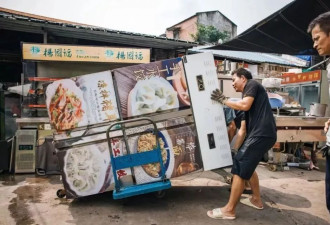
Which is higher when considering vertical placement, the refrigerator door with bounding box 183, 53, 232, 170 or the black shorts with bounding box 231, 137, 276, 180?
the refrigerator door with bounding box 183, 53, 232, 170

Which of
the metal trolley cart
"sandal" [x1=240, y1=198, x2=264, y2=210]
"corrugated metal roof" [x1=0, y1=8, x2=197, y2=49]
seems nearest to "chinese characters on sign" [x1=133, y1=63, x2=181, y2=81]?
the metal trolley cart

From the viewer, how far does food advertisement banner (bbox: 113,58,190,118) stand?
3926mm

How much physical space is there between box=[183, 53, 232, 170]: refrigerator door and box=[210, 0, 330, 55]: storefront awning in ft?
9.96

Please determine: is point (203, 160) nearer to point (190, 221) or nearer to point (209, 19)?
point (190, 221)

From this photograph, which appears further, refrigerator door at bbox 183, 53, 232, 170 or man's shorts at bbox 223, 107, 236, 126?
man's shorts at bbox 223, 107, 236, 126

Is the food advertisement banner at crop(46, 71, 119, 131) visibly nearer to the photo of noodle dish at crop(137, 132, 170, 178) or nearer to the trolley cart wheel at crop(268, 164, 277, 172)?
the photo of noodle dish at crop(137, 132, 170, 178)

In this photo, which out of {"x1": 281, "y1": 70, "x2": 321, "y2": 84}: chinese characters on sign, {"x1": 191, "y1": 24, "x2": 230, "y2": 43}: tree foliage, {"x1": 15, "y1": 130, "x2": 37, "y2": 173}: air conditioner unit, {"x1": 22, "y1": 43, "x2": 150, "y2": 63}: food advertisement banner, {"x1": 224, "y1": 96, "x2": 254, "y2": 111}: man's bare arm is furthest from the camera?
{"x1": 191, "y1": 24, "x2": 230, "y2": 43}: tree foliage

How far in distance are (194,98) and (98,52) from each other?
4605mm

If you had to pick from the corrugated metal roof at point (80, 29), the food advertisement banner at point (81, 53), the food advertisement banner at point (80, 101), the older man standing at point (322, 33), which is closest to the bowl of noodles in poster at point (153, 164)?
the food advertisement banner at point (80, 101)

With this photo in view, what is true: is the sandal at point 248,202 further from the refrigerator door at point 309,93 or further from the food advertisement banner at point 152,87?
the refrigerator door at point 309,93

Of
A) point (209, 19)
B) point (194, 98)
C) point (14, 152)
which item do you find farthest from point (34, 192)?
point (209, 19)

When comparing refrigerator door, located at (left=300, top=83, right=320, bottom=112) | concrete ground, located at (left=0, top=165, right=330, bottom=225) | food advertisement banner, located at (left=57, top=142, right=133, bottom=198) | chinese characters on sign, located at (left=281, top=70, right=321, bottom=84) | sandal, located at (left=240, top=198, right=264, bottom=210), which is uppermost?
chinese characters on sign, located at (left=281, top=70, right=321, bottom=84)

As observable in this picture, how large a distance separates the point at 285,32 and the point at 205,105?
4487mm

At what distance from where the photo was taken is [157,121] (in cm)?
394
